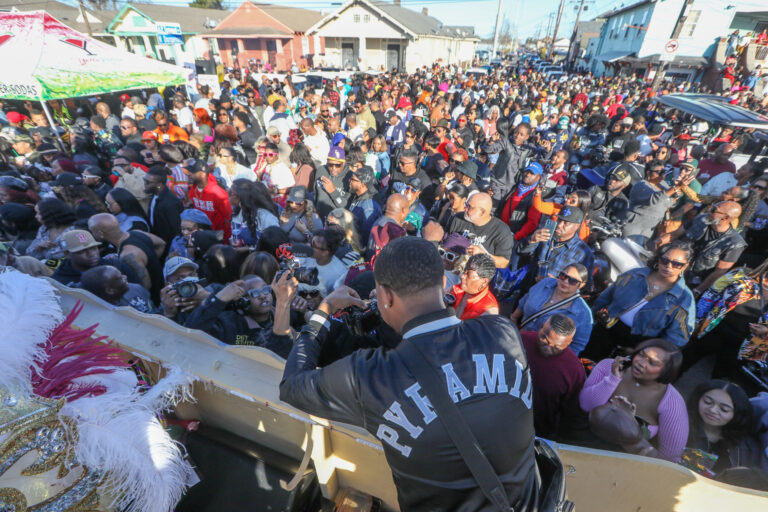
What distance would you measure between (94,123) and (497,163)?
29.4ft

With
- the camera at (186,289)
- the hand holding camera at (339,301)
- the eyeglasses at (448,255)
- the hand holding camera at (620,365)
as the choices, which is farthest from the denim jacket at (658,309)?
the camera at (186,289)

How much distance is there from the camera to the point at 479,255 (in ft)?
9.16

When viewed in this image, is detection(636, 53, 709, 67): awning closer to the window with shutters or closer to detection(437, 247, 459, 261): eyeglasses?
the window with shutters

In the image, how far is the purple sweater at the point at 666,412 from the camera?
2.23 m

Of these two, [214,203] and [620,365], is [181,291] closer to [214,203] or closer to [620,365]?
[214,203]

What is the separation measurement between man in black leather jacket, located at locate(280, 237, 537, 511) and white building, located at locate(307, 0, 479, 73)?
103ft

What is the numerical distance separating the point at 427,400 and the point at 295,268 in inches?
68.4

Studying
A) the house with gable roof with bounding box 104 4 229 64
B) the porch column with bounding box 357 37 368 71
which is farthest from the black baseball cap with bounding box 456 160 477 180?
the porch column with bounding box 357 37 368 71

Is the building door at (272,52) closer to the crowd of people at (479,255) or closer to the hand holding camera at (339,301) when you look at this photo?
the crowd of people at (479,255)

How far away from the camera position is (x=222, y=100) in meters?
10.9

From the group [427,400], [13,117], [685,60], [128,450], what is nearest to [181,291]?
[128,450]

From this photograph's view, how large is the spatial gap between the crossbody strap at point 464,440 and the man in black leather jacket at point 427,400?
0.02 meters

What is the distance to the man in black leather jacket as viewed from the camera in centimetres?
114

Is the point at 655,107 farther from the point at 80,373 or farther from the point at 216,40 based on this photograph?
the point at 216,40
